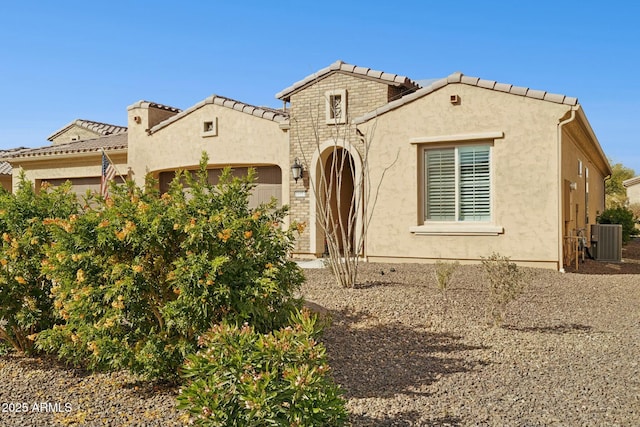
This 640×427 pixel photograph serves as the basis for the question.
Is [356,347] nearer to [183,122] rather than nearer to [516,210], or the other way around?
[516,210]

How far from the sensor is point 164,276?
531cm

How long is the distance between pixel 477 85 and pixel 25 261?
9622 mm

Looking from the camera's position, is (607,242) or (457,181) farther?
(607,242)

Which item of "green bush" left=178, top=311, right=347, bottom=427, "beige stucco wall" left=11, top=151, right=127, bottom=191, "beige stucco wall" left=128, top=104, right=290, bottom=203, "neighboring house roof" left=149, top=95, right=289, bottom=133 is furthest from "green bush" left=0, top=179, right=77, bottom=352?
"beige stucco wall" left=11, top=151, right=127, bottom=191

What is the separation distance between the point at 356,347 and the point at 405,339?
668mm

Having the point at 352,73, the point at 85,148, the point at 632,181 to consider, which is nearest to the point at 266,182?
the point at 352,73

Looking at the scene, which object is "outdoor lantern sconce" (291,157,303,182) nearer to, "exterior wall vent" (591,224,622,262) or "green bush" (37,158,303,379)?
"exterior wall vent" (591,224,622,262)

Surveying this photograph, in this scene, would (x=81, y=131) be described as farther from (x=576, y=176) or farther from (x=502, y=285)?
(x=502, y=285)

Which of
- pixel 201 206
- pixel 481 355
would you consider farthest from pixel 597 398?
pixel 201 206

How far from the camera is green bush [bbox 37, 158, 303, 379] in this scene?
5.02 m

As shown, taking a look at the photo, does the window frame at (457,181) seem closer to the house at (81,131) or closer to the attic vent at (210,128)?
the attic vent at (210,128)

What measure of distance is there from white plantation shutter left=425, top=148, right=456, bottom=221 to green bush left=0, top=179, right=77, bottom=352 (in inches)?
334

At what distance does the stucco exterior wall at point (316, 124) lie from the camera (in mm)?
14625

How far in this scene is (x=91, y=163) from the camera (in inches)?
810
